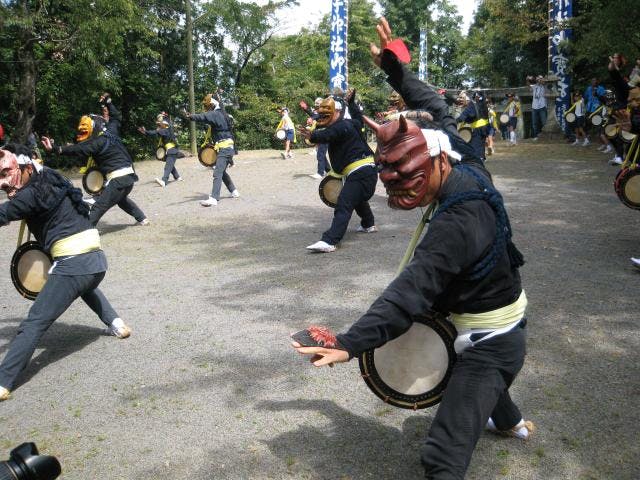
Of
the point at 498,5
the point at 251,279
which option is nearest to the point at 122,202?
the point at 251,279

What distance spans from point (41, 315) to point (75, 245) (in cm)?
63

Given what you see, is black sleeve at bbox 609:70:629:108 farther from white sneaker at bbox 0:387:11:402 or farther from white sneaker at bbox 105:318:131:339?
white sneaker at bbox 0:387:11:402

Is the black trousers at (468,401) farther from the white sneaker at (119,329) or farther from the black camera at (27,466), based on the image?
the white sneaker at (119,329)

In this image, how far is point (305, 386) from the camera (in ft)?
14.0

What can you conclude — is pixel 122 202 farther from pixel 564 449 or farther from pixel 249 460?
pixel 564 449

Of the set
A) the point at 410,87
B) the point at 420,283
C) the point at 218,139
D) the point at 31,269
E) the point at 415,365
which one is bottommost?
the point at 415,365

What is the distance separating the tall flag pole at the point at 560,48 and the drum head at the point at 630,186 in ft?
43.5

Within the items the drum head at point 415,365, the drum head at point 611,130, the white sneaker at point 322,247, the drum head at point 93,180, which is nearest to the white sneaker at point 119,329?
the drum head at point 415,365

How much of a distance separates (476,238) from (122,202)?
8494 millimetres

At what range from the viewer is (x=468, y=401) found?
2607 mm

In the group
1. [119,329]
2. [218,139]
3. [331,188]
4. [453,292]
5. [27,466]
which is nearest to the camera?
[27,466]

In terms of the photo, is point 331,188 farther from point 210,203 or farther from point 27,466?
point 27,466

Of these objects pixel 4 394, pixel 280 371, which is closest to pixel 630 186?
pixel 280 371

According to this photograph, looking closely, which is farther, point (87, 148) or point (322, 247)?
point (87, 148)
